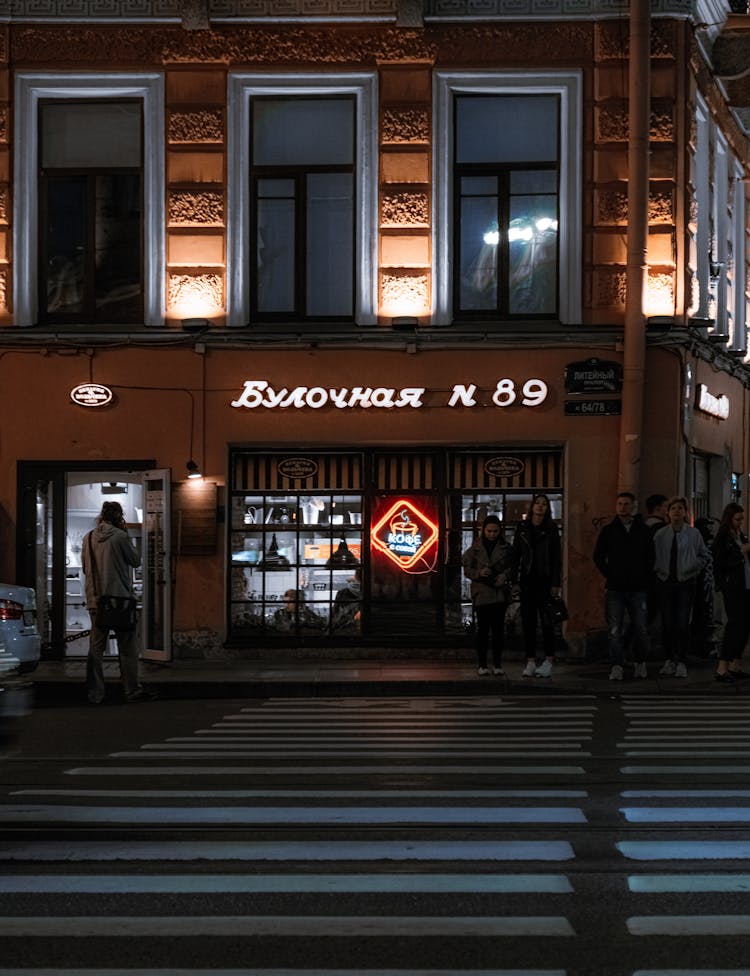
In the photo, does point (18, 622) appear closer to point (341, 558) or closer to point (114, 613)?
point (114, 613)

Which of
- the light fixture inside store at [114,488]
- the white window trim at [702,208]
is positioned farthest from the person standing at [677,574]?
the light fixture inside store at [114,488]

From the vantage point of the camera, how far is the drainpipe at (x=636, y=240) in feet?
61.0

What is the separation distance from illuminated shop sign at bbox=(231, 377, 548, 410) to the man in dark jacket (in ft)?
8.26

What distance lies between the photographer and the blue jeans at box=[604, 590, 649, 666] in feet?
55.5

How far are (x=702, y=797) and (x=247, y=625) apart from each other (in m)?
10.7

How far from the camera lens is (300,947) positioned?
6.04 metres

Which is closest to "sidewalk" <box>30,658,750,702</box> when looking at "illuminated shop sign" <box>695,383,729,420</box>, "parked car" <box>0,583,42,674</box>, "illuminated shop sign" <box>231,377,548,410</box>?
"illuminated shop sign" <box>231,377,548,410</box>

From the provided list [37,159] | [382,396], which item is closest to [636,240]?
[382,396]

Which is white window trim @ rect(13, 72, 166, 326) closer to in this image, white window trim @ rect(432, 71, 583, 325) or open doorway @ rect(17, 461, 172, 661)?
open doorway @ rect(17, 461, 172, 661)

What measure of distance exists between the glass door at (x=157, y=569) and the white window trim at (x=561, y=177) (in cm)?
383

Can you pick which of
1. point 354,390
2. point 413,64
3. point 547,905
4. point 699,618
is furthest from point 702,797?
point 413,64

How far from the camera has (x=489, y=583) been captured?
54.8 feet

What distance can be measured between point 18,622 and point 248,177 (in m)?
8.32

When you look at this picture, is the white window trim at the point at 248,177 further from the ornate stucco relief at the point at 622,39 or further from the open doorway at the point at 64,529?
the ornate stucco relief at the point at 622,39
